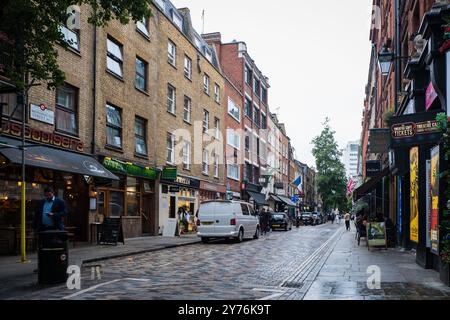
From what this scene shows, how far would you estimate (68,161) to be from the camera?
16156 mm

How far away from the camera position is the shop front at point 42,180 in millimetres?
14108

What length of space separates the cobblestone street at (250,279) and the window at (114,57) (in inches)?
379

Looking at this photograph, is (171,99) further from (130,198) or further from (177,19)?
(130,198)

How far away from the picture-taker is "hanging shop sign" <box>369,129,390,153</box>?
1970 centimetres

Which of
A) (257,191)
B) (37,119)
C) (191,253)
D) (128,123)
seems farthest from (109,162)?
(257,191)

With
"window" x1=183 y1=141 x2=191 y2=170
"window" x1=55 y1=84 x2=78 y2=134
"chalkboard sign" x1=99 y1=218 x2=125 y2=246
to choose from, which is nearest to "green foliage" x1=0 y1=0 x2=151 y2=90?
"window" x1=55 y1=84 x2=78 y2=134

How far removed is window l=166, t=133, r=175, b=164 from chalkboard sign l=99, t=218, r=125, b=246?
9.75 meters

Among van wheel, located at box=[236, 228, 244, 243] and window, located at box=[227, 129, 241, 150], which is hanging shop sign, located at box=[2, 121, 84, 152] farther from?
window, located at box=[227, 129, 241, 150]

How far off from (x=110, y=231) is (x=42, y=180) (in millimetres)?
3058

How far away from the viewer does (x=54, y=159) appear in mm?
15250

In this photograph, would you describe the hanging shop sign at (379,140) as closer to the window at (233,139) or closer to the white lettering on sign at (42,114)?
the white lettering on sign at (42,114)

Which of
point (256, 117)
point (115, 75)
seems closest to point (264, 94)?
point (256, 117)

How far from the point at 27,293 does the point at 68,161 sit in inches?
328

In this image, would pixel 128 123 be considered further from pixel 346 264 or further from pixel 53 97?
pixel 346 264
